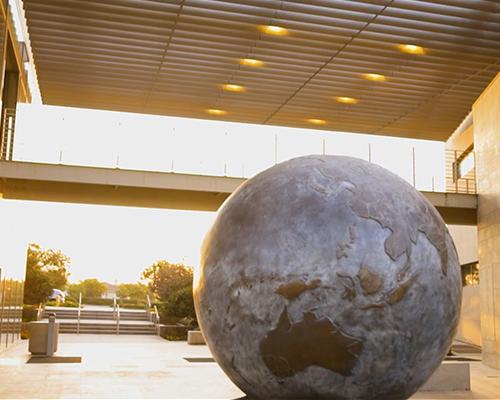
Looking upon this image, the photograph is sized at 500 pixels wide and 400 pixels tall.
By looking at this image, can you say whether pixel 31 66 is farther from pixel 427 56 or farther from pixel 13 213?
pixel 427 56

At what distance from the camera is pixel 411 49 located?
2006 cm

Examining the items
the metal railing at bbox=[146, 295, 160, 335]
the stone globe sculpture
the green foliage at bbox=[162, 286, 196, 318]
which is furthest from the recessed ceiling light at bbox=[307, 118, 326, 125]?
the stone globe sculpture

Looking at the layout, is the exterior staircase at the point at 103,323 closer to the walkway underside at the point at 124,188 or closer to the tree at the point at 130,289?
the walkway underside at the point at 124,188

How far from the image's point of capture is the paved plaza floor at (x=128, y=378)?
1127 centimetres

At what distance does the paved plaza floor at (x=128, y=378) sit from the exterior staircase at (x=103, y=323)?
10512 mm

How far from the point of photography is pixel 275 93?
24.0 m

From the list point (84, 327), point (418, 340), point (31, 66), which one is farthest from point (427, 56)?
point (84, 327)

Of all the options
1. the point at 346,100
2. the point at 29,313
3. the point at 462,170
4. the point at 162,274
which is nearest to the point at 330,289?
the point at 346,100

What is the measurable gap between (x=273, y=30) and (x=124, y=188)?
579 cm

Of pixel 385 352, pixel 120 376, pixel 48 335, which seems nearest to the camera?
pixel 385 352

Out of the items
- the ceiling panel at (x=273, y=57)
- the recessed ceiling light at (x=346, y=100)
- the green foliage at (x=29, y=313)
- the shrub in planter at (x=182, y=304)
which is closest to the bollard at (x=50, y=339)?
the ceiling panel at (x=273, y=57)

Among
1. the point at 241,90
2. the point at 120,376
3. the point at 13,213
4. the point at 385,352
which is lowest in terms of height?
the point at 120,376

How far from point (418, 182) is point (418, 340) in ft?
52.2

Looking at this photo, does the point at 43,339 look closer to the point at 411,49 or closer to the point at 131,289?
the point at 411,49
